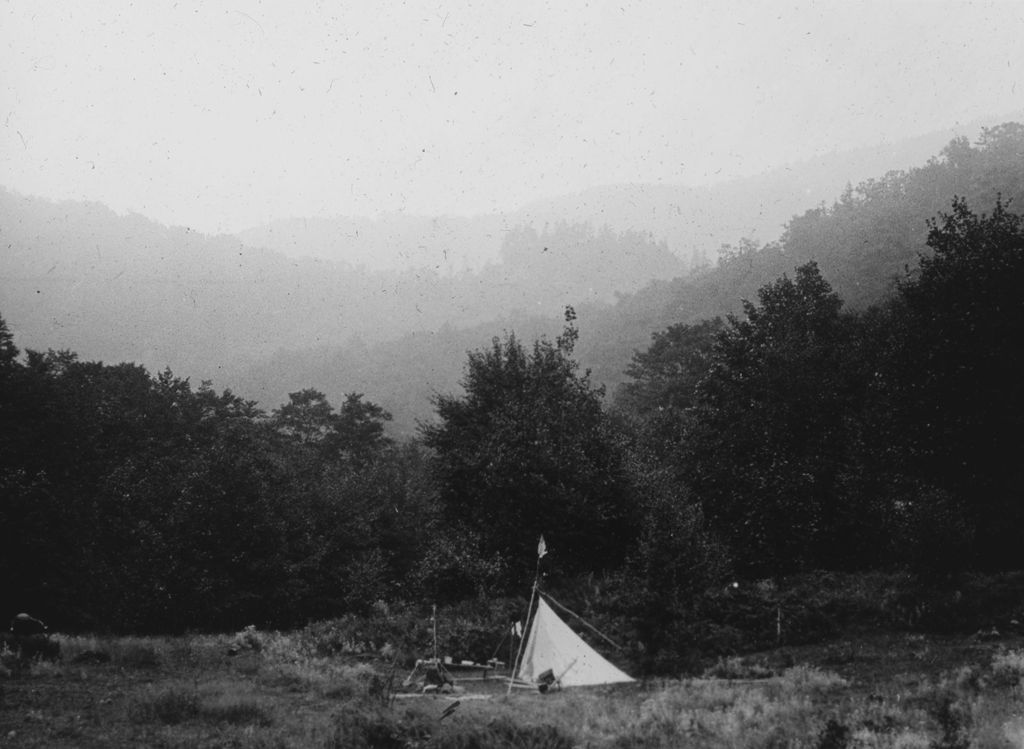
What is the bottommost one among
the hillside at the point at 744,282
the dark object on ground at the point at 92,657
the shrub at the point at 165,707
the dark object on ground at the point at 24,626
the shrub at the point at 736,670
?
the shrub at the point at 736,670

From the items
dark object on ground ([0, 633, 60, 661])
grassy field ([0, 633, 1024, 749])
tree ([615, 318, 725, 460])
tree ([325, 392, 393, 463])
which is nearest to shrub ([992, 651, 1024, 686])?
grassy field ([0, 633, 1024, 749])

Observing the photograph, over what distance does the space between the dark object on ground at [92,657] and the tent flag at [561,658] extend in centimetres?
1158

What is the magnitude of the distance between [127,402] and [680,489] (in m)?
38.1

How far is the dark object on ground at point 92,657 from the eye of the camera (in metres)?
18.9

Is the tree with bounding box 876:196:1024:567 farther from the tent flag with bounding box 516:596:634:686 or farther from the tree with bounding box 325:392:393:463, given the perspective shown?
the tree with bounding box 325:392:393:463

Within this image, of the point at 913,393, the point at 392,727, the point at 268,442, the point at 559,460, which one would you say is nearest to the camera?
the point at 392,727

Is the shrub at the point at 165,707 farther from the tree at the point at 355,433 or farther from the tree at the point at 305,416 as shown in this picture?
the tree at the point at 305,416

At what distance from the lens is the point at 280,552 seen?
127 ft

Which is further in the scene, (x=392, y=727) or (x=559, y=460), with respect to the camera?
(x=559, y=460)

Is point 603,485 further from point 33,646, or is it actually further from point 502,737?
point 33,646

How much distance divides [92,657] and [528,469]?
15043mm

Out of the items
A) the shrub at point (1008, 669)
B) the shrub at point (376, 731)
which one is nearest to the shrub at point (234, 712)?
the shrub at point (376, 731)

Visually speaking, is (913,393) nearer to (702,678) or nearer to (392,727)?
(702,678)

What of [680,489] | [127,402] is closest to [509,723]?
[680,489]
